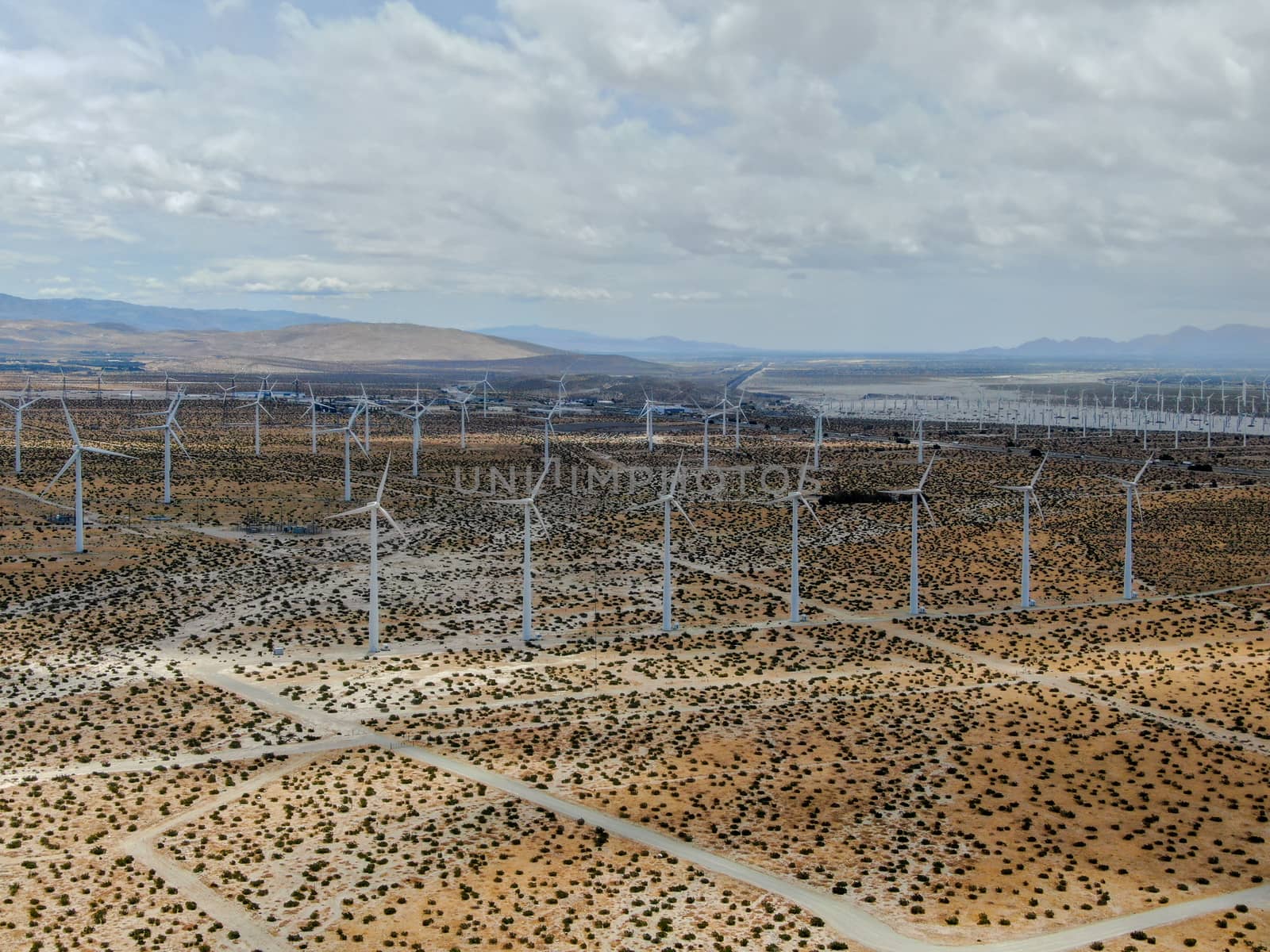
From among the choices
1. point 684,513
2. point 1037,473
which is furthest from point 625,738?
point 1037,473

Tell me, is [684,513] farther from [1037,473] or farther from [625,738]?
[625,738]

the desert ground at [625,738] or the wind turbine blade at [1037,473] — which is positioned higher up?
the wind turbine blade at [1037,473]

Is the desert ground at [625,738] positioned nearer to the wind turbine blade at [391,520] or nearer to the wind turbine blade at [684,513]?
the wind turbine blade at [391,520]

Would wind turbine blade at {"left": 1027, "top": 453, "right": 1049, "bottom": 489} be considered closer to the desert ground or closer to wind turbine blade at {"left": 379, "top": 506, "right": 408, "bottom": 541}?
the desert ground

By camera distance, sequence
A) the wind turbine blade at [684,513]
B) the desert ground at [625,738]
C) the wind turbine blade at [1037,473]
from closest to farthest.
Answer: the desert ground at [625,738] → the wind turbine blade at [684,513] → the wind turbine blade at [1037,473]

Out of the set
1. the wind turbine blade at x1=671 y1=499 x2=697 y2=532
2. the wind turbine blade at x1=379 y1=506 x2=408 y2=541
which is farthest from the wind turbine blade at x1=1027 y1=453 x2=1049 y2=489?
the wind turbine blade at x1=379 y1=506 x2=408 y2=541

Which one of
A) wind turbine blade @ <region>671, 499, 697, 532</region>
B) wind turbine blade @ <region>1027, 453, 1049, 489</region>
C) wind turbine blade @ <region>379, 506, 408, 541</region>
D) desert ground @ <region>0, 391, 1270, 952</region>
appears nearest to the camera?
desert ground @ <region>0, 391, 1270, 952</region>

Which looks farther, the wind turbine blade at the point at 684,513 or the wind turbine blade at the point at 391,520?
the wind turbine blade at the point at 684,513

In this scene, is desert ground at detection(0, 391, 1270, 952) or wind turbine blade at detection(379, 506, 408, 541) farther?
wind turbine blade at detection(379, 506, 408, 541)

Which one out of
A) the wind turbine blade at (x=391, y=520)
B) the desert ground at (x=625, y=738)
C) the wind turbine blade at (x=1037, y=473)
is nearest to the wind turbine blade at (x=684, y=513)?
the desert ground at (x=625, y=738)

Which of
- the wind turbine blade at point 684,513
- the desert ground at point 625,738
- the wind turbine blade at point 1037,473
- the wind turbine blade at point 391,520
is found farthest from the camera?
the wind turbine blade at point 1037,473
